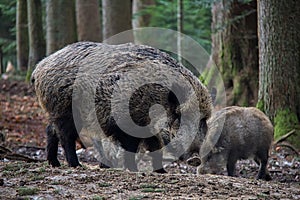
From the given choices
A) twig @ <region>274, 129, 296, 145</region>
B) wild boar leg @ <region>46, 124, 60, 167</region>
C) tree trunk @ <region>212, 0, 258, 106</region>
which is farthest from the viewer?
tree trunk @ <region>212, 0, 258, 106</region>

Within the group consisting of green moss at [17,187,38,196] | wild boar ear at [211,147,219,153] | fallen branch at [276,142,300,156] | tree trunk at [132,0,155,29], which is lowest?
fallen branch at [276,142,300,156]

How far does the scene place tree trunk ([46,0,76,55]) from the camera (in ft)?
52.8

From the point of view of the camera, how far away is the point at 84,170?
19.6 feet

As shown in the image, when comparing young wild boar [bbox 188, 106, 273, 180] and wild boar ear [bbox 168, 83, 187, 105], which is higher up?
wild boar ear [bbox 168, 83, 187, 105]

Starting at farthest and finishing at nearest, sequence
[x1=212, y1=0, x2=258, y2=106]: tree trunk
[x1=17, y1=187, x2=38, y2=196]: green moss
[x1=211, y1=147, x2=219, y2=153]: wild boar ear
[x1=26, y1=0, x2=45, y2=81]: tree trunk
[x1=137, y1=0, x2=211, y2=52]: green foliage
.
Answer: [x1=137, y1=0, x2=211, y2=52]: green foliage
[x1=26, y1=0, x2=45, y2=81]: tree trunk
[x1=212, y1=0, x2=258, y2=106]: tree trunk
[x1=211, y1=147, x2=219, y2=153]: wild boar ear
[x1=17, y1=187, x2=38, y2=196]: green moss

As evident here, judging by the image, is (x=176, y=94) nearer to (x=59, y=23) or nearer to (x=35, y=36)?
(x=59, y=23)

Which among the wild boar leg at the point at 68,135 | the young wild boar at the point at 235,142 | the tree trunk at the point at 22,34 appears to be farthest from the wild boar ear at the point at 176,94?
the tree trunk at the point at 22,34

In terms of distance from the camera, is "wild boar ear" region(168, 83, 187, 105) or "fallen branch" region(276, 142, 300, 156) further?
"fallen branch" region(276, 142, 300, 156)

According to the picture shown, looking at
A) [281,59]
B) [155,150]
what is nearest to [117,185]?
[155,150]

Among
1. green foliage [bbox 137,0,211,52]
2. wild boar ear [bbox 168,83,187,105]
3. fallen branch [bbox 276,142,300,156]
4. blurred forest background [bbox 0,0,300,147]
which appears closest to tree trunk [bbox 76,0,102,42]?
blurred forest background [bbox 0,0,300,147]

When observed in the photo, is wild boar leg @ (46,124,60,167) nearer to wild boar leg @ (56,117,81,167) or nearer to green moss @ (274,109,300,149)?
wild boar leg @ (56,117,81,167)

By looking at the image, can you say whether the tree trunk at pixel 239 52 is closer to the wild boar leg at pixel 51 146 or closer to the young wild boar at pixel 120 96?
the young wild boar at pixel 120 96

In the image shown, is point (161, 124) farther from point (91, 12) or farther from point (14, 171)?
point (91, 12)

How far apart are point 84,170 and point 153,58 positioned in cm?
149
